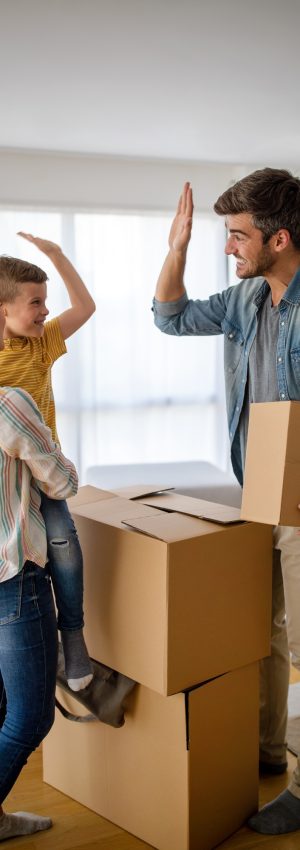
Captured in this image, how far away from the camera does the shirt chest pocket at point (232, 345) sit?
1986mm

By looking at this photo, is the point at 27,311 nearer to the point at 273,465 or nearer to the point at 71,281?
the point at 71,281

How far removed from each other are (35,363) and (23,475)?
41cm

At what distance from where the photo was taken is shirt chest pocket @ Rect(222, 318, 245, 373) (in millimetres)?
1986

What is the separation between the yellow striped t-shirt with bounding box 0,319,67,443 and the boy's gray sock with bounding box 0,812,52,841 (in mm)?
876

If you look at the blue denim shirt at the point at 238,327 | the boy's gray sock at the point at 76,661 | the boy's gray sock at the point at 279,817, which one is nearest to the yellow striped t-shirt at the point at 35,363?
the blue denim shirt at the point at 238,327

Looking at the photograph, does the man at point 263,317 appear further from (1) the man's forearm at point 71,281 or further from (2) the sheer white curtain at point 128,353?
(2) the sheer white curtain at point 128,353

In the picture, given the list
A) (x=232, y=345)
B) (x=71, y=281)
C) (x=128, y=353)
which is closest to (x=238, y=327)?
(x=232, y=345)

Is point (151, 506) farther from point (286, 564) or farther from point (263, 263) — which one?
point (263, 263)

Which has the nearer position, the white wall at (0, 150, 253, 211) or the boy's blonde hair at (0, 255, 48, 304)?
the boy's blonde hair at (0, 255, 48, 304)

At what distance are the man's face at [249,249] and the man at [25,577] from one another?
0.60 m

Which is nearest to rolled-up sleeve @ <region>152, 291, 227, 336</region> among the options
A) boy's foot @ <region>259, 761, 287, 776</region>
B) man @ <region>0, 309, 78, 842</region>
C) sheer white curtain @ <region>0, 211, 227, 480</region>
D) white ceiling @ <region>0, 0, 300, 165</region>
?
man @ <region>0, 309, 78, 842</region>

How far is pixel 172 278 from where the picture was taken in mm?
1995

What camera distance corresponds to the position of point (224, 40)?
319 centimetres

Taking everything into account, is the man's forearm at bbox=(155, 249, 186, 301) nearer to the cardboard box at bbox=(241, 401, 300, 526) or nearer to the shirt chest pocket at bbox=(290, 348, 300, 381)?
the shirt chest pocket at bbox=(290, 348, 300, 381)
